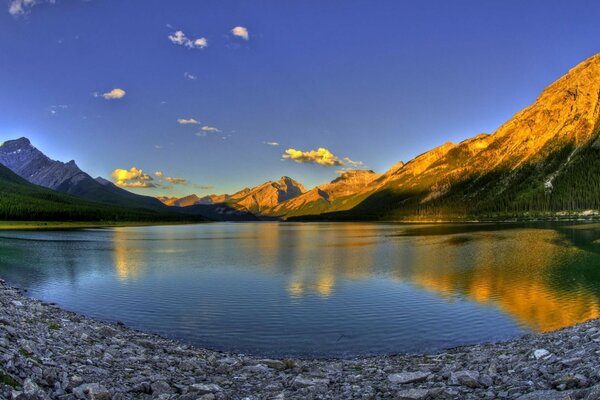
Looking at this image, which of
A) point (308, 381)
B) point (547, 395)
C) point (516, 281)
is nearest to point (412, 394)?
point (547, 395)

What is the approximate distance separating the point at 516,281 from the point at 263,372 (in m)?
42.6

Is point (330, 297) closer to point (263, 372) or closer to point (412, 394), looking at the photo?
point (263, 372)

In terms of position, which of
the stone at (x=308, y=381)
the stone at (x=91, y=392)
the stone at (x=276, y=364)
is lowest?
the stone at (x=276, y=364)

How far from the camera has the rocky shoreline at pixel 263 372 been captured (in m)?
14.1

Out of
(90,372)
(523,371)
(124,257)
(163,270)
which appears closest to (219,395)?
(90,372)

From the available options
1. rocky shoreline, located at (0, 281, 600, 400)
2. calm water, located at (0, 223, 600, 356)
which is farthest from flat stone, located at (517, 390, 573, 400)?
calm water, located at (0, 223, 600, 356)

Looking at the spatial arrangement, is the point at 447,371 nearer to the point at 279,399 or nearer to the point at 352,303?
the point at 279,399

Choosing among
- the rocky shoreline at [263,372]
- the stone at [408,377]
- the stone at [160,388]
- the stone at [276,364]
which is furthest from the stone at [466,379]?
the stone at [160,388]

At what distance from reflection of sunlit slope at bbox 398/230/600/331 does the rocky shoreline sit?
45.2 feet

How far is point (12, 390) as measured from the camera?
12.3 metres

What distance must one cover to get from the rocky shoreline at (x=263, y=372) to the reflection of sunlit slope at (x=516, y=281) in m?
13.8

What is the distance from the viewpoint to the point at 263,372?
20359 millimetres

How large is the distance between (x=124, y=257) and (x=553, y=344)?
263 feet

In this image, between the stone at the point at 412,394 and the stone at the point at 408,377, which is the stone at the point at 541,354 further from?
the stone at the point at 412,394
